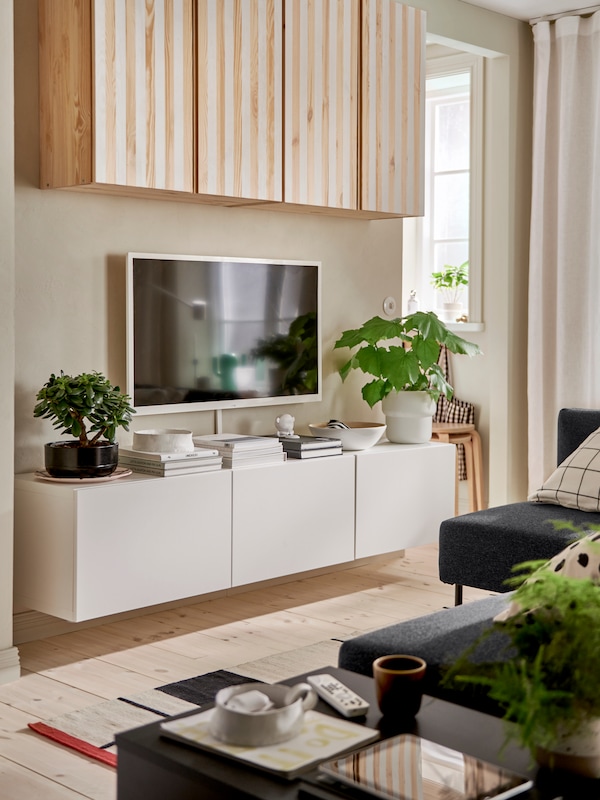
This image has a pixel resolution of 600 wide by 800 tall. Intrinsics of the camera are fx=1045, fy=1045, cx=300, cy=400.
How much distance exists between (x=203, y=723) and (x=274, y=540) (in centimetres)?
225

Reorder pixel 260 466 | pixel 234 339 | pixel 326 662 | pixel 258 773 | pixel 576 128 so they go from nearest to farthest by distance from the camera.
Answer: pixel 258 773 < pixel 326 662 < pixel 260 466 < pixel 234 339 < pixel 576 128

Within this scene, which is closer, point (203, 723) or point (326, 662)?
point (203, 723)

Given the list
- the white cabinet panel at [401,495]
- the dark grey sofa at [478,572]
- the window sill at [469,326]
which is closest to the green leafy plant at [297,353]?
the white cabinet panel at [401,495]

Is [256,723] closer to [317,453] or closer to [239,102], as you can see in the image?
[317,453]

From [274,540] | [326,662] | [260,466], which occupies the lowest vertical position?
[326,662]

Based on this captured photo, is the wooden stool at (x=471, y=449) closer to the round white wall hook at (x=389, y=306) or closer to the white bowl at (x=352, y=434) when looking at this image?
the round white wall hook at (x=389, y=306)

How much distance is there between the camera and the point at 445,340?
4.68 m

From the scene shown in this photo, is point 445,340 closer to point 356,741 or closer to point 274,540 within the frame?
point 274,540

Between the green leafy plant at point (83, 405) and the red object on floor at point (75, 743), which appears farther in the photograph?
the green leafy plant at point (83, 405)

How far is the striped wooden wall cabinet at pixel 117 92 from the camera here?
349 centimetres

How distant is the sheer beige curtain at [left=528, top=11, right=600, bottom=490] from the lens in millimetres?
5336

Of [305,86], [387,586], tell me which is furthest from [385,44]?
[387,586]

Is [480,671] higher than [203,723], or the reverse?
[480,671]

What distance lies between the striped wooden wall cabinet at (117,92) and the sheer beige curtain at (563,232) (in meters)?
2.39
